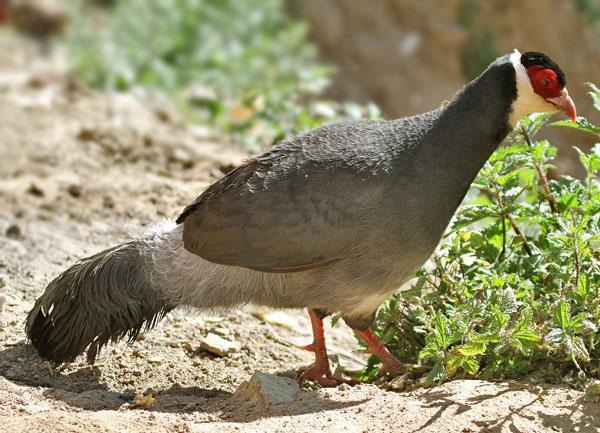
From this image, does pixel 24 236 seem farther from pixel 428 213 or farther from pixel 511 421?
pixel 511 421

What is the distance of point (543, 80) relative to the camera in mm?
4684

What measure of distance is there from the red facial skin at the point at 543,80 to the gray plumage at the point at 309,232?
93 mm

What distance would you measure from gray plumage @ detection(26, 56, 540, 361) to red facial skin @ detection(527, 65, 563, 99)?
0.09 meters

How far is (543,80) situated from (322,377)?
5.96ft

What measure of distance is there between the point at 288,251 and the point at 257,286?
0.30 metres

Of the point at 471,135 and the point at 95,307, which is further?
the point at 95,307

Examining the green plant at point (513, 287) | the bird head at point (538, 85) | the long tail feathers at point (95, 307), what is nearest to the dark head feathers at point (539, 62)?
the bird head at point (538, 85)

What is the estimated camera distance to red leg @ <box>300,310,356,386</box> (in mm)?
5000

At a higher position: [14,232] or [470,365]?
[14,232]

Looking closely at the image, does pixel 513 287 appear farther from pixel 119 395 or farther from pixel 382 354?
pixel 119 395

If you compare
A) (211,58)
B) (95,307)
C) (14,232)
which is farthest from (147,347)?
(211,58)

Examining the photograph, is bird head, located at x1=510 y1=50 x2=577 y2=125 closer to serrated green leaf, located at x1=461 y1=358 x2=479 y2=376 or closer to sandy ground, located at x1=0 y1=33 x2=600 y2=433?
serrated green leaf, located at x1=461 y1=358 x2=479 y2=376

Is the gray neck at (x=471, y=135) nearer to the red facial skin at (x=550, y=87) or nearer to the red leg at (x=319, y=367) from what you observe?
the red facial skin at (x=550, y=87)

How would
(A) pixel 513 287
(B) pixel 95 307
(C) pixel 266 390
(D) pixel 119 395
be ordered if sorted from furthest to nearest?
(B) pixel 95 307 → (D) pixel 119 395 → (A) pixel 513 287 → (C) pixel 266 390
